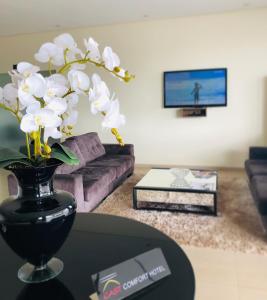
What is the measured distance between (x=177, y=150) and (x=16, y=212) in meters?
4.58

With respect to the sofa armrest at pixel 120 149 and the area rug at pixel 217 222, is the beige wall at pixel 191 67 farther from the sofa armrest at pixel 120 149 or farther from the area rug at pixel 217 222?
the area rug at pixel 217 222

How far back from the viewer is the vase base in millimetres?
1089

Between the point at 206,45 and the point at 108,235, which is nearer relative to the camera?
the point at 108,235

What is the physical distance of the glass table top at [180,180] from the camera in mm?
3339

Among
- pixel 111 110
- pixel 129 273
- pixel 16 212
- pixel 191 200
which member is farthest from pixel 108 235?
pixel 191 200

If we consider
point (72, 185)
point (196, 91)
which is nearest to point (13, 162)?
point (72, 185)

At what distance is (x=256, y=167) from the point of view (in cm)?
368

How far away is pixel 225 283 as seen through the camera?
2010 mm

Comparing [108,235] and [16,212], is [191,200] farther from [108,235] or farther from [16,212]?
[16,212]

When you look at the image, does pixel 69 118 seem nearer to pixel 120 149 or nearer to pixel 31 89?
pixel 31 89

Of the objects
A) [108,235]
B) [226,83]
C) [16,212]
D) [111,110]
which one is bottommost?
[108,235]

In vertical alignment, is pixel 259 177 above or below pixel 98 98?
below

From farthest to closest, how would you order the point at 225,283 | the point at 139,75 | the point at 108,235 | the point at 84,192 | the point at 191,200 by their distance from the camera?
the point at 139,75 → the point at 191,200 → the point at 84,192 → the point at 225,283 → the point at 108,235

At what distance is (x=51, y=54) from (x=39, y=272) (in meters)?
0.82
